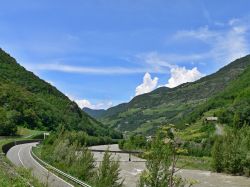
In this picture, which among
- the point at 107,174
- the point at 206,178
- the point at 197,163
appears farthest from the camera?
the point at 197,163

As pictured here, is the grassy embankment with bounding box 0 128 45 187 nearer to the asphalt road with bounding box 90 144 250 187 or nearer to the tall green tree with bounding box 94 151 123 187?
the tall green tree with bounding box 94 151 123 187

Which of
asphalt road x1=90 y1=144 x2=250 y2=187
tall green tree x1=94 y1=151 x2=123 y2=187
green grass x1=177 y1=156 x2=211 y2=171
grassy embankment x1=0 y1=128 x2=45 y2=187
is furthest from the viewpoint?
green grass x1=177 y1=156 x2=211 y2=171

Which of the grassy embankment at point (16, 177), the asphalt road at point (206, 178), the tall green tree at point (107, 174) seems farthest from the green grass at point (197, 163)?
the grassy embankment at point (16, 177)

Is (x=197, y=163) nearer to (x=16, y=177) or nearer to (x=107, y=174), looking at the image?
(x=107, y=174)

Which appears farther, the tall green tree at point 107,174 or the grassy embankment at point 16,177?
the tall green tree at point 107,174

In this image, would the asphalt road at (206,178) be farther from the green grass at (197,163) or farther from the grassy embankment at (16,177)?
the grassy embankment at (16,177)

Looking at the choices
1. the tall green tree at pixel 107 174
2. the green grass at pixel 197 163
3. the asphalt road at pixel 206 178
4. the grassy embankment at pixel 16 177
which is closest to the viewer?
the grassy embankment at pixel 16 177

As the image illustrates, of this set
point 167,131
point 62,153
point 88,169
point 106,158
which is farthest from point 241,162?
point 167,131

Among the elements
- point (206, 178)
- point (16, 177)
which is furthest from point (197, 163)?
point (16, 177)

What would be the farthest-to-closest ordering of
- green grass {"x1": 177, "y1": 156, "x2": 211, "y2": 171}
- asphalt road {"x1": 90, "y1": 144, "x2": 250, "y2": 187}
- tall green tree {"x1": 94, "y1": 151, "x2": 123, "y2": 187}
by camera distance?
green grass {"x1": 177, "y1": 156, "x2": 211, "y2": 171}
asphalt road {"x1": 90, "y1": 144, "x2": 250, "y2": 187}
tall green tree {"x1": 94, "y1": 151, "x2": 123, "y2": 187}

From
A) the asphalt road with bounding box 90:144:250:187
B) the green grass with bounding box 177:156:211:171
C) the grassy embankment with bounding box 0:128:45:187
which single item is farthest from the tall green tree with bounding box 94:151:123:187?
the green grass with bounding box 177:156:211:171

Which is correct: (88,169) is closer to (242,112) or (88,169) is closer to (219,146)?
(219,146)

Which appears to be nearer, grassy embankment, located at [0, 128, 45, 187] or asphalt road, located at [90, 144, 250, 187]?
grassy embankment, located at [0, 128, 45, 187]

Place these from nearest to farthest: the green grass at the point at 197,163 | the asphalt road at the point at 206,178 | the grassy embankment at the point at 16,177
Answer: the grassy embankment at the point at 16,177 < the asphalt road at the point at 206,178 < the green grass at the point at 197,163
